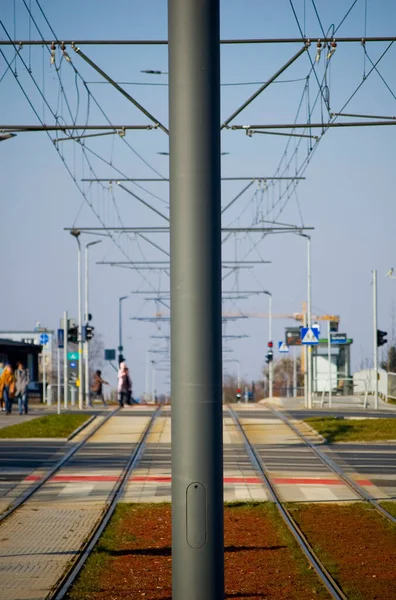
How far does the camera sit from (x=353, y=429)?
3033 cm

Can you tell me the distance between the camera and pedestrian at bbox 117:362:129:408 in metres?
43.7

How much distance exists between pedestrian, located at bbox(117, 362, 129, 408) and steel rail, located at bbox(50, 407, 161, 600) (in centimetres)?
1639

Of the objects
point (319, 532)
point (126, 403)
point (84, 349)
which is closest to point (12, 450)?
point (319, 532)

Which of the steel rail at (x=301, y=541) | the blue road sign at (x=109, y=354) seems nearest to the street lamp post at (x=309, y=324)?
the blue road sign at (x=109, y=354)

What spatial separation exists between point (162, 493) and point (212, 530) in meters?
13.1

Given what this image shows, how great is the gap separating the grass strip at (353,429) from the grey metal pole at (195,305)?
2366 centimetres

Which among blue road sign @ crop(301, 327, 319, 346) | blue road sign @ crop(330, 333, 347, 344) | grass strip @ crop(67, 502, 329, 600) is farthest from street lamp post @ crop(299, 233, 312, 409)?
grass strip @ crop(67, 502, 329, 600)

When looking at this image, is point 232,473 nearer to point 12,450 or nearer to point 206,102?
point 12,450

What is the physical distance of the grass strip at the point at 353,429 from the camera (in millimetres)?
28642

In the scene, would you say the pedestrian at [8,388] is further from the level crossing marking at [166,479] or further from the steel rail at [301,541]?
the level crossing marking at [166,479]

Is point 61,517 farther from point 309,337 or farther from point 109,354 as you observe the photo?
point 109,354

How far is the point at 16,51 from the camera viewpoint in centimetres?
1716

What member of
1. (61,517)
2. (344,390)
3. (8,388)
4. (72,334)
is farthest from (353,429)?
(344,390)

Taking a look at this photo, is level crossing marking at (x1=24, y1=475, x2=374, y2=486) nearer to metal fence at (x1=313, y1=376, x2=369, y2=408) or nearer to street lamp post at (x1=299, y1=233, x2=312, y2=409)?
street lamp post at (x1=299, y1=233, x2=312, y2=409)
